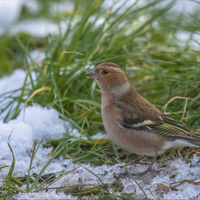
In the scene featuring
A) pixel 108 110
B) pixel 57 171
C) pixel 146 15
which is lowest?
pixel 57 171

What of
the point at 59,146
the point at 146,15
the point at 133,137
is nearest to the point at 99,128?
the point at 59,146

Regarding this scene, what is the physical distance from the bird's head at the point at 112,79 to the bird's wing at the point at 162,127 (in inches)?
13.8

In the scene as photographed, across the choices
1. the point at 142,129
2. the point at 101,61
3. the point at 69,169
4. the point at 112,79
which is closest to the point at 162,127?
the point at 142,129

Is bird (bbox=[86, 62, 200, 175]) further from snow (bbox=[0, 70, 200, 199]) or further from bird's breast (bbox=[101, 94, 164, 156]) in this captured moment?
snow (bbox=[0, 70, 200, 199])

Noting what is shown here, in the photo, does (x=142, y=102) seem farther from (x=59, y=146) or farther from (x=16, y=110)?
(x=16, y=110)

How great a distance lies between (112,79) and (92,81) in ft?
2.84

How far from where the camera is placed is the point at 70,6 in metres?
7.68

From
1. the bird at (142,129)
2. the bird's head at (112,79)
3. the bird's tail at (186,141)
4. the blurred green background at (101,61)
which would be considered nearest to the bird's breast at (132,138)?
the bird at (142,129)

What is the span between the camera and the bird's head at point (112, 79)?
11.2ft

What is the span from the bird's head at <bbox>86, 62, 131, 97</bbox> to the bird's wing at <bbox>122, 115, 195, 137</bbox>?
35 cm

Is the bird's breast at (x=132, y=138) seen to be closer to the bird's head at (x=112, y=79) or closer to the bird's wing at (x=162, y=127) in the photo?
the bird's wing at (x=162, y=127)

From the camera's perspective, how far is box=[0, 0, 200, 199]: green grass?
364 cm

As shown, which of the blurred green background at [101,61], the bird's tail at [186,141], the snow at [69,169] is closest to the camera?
the snow at [69,169]

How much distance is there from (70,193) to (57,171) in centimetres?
39
